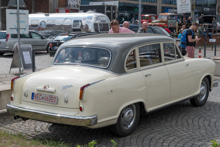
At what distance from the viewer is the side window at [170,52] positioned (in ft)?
23.0

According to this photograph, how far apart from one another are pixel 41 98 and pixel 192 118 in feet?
10.2

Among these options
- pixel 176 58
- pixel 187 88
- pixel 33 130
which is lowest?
pixel 33 130

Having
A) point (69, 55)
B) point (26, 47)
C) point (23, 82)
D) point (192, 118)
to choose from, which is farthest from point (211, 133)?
point (26, 47)

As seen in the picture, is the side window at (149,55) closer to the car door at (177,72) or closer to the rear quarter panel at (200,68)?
the car door at (177,72)

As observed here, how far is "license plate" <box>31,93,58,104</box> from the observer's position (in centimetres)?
540

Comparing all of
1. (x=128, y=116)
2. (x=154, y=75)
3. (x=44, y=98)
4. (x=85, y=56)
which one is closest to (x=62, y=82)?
(x=44, y=98)

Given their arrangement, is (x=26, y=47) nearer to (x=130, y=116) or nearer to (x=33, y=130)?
(x=33, y=130)

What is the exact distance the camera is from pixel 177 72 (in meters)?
6.98

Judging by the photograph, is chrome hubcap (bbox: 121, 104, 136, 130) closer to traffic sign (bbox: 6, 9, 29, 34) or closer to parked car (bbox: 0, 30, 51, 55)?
traffic sign (bbox: 6, 9, 29, 34)

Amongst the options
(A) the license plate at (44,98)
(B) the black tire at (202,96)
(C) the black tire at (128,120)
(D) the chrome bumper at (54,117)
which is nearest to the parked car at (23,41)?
(B) the black tire at (202,96)

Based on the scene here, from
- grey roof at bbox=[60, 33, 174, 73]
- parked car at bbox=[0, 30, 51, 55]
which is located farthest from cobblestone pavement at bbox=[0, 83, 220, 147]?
parked car at bbox=[0, 30, 51, 55]

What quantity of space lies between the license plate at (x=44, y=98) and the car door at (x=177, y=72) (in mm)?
2381

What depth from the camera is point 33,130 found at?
6.30 metres

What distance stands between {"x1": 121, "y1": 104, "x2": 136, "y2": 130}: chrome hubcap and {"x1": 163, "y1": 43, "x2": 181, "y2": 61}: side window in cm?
148
